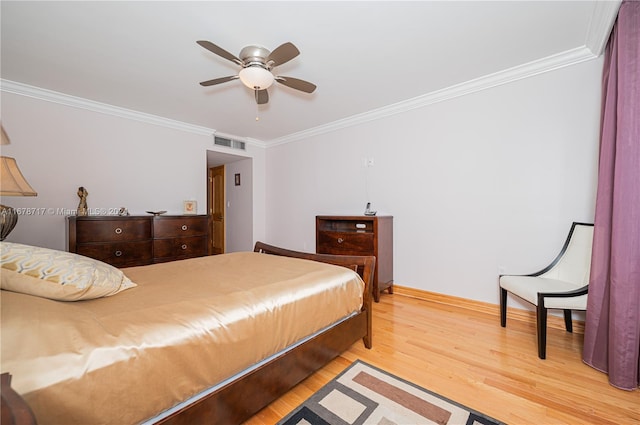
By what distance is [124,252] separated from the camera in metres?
3.10

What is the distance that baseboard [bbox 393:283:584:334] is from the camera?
7.81 ft

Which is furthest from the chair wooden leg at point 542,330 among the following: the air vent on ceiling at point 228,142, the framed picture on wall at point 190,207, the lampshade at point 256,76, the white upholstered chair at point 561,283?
the air vent on ceiling at point 228,142

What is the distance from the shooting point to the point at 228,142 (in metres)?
4.70

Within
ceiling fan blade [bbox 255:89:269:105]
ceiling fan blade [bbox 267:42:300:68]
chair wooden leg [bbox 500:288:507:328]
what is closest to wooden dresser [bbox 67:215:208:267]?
ceiling fan blade [bbox 255:89:269:105]

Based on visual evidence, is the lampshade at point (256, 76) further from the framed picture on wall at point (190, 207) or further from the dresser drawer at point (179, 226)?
the framed picture on wall at point (190, 207)

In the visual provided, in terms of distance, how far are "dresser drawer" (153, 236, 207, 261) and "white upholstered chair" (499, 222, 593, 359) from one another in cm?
349

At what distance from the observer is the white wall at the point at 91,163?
2.92 m

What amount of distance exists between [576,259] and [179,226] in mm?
4115

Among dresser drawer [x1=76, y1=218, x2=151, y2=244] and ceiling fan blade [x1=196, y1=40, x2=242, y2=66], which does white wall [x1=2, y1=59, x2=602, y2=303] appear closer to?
dresser drawer [x1=76, y1=218, x2=151, y2=244]

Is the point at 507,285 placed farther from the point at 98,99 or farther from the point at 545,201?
the point at 98,99

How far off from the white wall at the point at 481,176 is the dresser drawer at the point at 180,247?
2011 millimetres

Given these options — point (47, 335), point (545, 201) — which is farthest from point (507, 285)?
point (47, 335)

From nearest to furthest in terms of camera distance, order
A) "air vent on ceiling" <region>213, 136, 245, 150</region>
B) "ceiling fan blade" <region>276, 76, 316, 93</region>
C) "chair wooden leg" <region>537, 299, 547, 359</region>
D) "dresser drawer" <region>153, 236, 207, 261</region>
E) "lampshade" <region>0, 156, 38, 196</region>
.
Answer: "lampshade" <region>0, 156, 38, 196</region> < "chair wooden leg" <region>537, 299, 547, 359</region> < "ceiling fan blade" <region>276, 76, 316, 93</region> < "dresser drawer" <region>153, 236, 207, 261</region> < "air vent on ceiling" <region>213, 136, 245, 150</region>

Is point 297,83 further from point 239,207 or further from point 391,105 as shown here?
point 239,207
